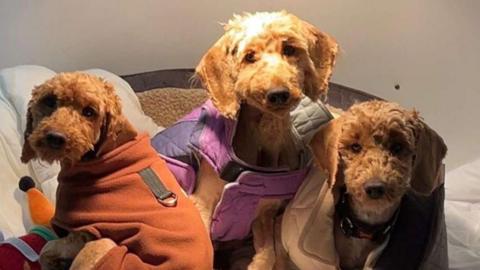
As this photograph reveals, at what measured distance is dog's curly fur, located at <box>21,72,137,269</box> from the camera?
1245 millimetres

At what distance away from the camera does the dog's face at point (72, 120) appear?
1243mm

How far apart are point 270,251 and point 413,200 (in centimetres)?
31

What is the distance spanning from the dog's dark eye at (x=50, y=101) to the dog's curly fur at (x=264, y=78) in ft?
0.96

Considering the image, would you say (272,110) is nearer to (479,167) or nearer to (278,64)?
(278,64)

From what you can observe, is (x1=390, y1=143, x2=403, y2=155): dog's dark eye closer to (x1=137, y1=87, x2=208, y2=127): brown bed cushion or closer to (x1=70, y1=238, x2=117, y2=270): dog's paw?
(x1=70, y1=238, x2=117, y2=270): dog's paw

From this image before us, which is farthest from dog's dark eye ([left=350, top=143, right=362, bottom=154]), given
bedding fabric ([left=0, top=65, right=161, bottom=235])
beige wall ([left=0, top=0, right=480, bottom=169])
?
beige wall ([left=0, top=0, right=480, bottom=169])

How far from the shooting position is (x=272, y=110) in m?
1.31

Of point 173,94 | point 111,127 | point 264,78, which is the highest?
point 264,78

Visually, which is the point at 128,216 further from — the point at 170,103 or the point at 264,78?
the point at 170,103

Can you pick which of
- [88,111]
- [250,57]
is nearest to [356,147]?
[250,57]

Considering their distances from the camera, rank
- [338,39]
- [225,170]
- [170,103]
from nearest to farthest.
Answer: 1. [225,170]
2. [170,103]
3. [338,39]

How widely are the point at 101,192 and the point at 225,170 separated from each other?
10.2 inches

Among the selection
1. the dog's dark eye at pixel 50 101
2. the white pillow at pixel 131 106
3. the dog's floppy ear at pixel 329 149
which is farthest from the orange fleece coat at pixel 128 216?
the white pillow at pixel 131 106

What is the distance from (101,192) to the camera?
1313 mm
